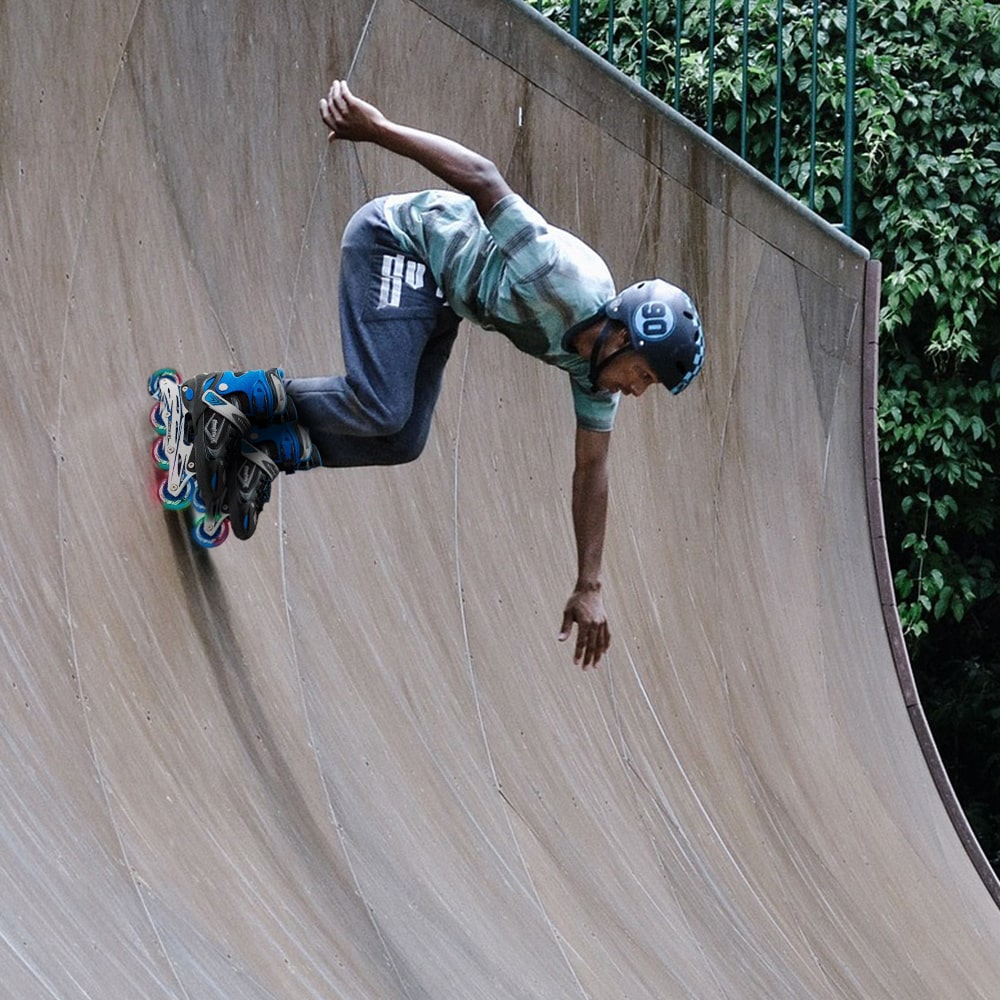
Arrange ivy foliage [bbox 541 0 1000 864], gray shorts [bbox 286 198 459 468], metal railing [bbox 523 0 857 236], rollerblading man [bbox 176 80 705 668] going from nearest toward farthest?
rollerblading man [bbox 176 80 705 668]
gray shorts [bbox 286 198 459 468]
metal railing [bbox 523 0 857 236]
ivy foliage [bbox 541 0 1000 864]

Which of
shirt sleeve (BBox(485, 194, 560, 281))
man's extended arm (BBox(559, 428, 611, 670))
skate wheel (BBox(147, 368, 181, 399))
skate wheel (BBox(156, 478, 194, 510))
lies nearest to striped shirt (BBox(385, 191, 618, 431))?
shirt sleeve (BBox(485, 194, 560, 281))

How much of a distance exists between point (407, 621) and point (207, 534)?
1.14 meters

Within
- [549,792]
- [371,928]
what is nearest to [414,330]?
[371,928]

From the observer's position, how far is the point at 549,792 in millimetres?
5586

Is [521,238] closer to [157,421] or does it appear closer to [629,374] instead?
[629,374]

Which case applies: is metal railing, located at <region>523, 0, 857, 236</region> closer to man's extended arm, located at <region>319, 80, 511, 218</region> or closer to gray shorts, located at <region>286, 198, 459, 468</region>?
gray shorts, located at <region>286, 198, 459, 468</region>

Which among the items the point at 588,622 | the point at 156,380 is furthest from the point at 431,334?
the point at 588,622

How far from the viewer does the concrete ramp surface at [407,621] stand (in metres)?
3.75

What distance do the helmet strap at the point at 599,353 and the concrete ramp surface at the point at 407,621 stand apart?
1308 millimetres

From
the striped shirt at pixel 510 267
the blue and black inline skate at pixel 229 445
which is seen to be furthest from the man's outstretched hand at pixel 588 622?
the blue and black inline skate at pixel 229 445

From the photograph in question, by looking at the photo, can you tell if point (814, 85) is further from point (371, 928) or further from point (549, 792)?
point (371, 928)

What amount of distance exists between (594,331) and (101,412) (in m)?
1.37

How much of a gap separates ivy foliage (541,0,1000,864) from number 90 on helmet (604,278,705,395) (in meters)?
8.04

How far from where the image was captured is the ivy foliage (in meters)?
Result: 11.8
